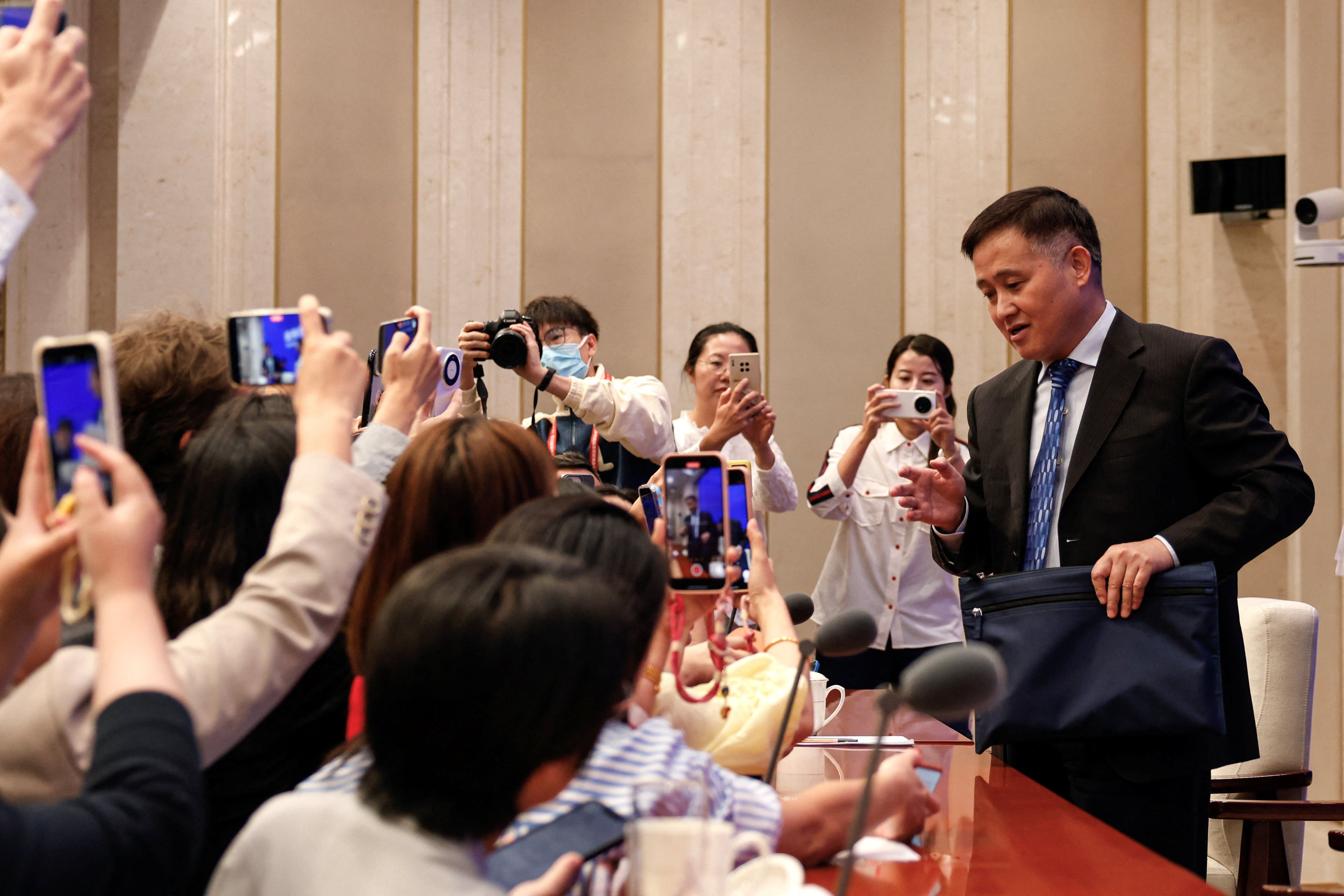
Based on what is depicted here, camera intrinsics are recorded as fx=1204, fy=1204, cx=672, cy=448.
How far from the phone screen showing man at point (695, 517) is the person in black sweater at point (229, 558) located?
0.49 meters

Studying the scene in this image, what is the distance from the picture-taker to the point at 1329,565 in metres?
4.37

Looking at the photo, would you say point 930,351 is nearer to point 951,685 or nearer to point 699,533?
point 699,533

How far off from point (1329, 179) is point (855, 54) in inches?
82.4

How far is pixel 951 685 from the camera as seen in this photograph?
35.1 inches

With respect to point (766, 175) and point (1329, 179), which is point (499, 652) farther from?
point (766, 175)

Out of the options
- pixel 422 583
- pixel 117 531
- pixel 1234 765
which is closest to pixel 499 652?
pixel 422 583

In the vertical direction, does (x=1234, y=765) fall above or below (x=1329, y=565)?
below

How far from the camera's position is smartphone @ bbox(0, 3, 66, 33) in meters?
1.22

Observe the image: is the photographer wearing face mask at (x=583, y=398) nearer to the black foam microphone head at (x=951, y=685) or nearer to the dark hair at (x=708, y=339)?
the dark hair at (x=708, y=339)

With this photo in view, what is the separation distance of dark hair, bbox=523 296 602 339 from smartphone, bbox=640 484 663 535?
203 centimetres

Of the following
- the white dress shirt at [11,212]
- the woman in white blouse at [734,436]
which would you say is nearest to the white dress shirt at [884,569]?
the woman in white blouse at [734,436]

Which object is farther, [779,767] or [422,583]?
[779,767]

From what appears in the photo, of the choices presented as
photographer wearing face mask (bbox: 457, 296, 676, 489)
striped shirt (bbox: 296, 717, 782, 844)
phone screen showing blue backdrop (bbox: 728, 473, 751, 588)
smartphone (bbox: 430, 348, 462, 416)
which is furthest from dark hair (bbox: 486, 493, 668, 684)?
photographer wearing face mask (bbox: 457, 296, 676, 489)

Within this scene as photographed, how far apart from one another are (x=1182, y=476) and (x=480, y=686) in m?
1.77
